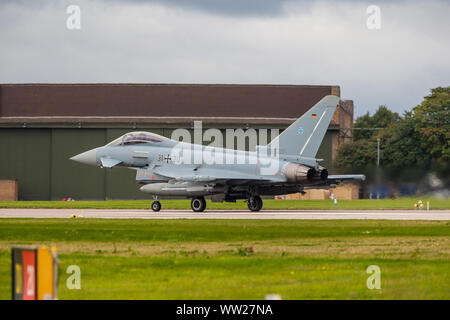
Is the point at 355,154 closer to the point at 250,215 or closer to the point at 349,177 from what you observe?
the point at 349,177

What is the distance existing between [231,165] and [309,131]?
15.3 feet

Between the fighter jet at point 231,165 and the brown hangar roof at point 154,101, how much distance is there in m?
32.3

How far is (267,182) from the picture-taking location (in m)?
38.5

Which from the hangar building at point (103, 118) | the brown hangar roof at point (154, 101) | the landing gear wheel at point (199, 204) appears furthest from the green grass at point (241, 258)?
the brown hangar roof at point (154, 101)

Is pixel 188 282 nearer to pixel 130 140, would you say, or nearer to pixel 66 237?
pixel 66 237

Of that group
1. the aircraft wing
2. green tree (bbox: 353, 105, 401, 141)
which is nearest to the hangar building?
the aircraft wing

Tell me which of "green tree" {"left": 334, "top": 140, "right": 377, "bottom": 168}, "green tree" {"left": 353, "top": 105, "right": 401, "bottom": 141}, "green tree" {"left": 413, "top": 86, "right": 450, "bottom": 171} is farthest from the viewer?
"green tree" {"left": 353, "top": 105, "right": 401, "bottom": 141}

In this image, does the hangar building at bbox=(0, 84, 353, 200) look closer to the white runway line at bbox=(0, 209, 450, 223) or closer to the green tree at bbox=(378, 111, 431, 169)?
the green tree at bbox=(378, 111, 431, 169)

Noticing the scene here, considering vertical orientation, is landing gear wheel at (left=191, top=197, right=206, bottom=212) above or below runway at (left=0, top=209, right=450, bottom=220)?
above

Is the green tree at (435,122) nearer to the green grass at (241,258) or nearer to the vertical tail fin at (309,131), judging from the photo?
the vertical tail fin at (309,131)

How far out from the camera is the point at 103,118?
7150 cm

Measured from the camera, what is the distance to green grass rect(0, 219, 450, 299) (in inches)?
462
